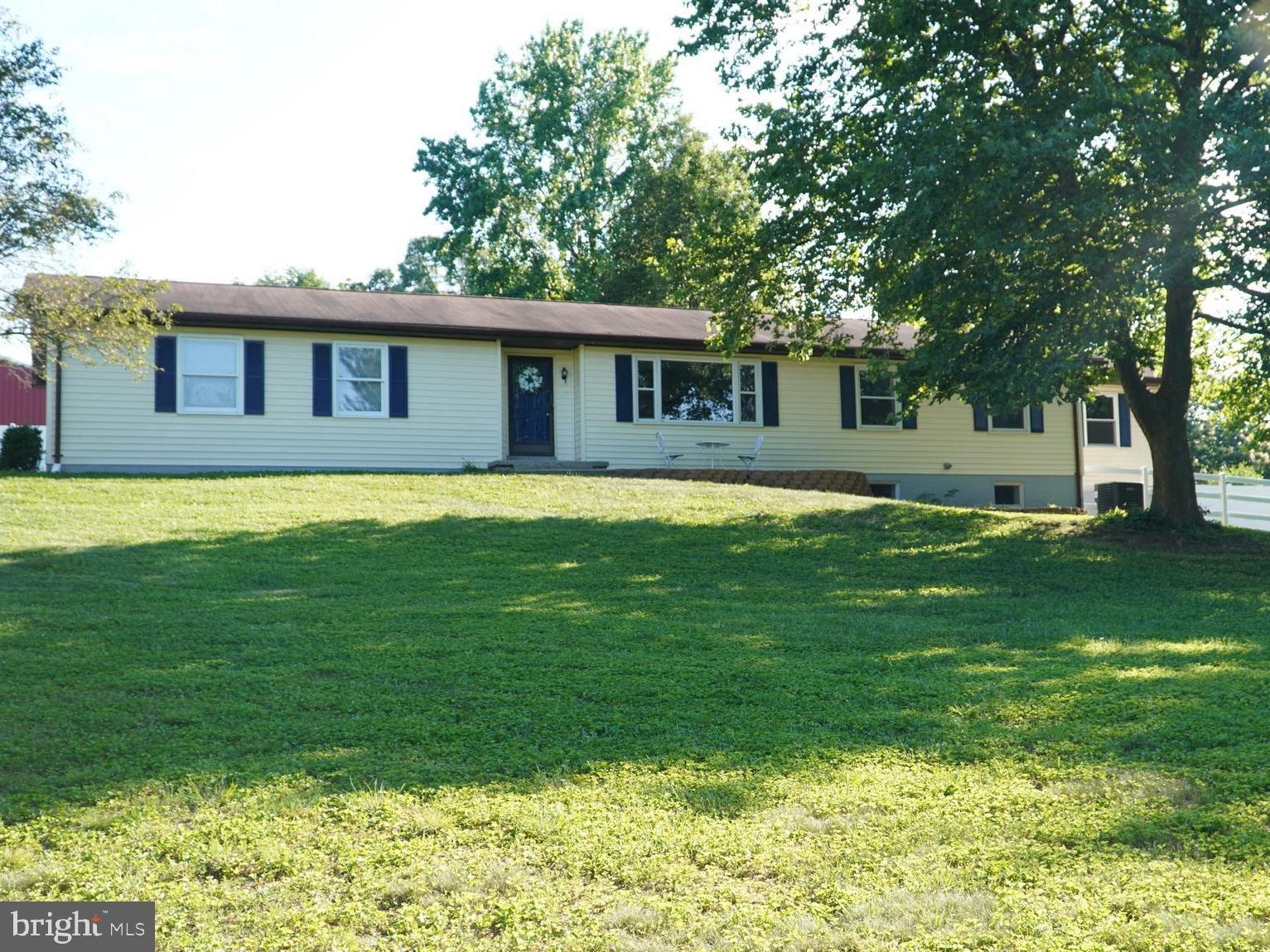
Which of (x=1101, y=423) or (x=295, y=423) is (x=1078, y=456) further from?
(x=295, y=423)

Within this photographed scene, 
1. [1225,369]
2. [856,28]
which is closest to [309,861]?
[856,28]

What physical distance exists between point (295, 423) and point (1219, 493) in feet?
54.9

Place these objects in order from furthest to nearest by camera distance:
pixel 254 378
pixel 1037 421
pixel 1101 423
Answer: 1. pixel 1101 423
2. pixel 1037 421
3. pixel 254 378

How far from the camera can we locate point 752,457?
70.7 ft

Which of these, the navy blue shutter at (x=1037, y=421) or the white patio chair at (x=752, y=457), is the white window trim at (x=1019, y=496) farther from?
the white patio chair at (x=752, y=457)

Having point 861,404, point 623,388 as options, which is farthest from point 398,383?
point 861,404

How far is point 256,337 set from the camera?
1895cm

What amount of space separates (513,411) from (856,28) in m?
9.81

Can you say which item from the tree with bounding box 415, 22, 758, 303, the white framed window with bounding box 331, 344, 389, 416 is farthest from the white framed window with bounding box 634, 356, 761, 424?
the tree with bounding box 415, 22, 758, 303

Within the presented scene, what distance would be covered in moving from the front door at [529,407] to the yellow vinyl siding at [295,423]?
0.85 metres

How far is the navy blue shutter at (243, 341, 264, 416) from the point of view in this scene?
742 inches

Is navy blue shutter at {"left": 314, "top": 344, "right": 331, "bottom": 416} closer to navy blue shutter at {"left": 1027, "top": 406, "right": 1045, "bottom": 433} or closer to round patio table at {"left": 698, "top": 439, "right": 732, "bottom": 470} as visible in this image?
round patio table at {"left": 698, "top": 439, "right": 732, "bottom": 470}

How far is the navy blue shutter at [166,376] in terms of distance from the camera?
18.3 m

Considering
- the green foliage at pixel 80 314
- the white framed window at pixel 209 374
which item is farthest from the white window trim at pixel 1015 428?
the green foliage at pixel 80 314
